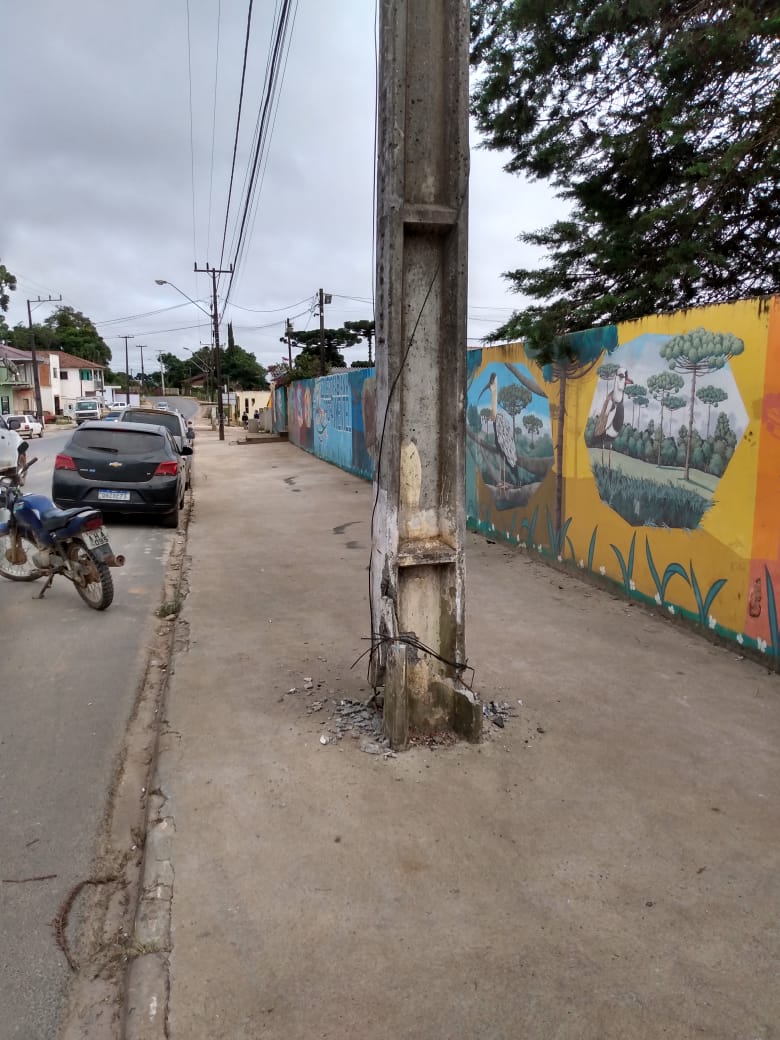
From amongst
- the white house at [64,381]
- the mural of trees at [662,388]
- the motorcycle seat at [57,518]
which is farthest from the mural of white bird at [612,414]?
the white house at [64,381]

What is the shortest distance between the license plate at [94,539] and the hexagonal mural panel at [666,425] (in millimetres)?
4502

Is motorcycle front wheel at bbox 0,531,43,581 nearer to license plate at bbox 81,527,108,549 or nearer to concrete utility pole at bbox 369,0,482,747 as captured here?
license plate at bbox 81,527,108,549

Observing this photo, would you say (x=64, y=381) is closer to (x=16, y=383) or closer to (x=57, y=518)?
(x=16, y=383)

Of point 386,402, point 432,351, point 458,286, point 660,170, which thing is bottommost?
point 386,402

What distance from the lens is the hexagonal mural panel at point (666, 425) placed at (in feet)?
17.2

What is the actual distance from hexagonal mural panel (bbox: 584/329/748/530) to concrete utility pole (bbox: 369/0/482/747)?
7.71 feet

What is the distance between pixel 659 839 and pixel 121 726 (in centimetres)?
304

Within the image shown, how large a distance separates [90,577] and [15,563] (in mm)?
1228

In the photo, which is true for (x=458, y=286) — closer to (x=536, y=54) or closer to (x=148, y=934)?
(x=148, y=934)

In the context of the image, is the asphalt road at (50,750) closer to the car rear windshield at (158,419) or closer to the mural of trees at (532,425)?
the mural of trees at (532,425)

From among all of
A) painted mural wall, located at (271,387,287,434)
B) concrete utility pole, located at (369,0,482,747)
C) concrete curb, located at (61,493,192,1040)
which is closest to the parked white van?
painted mural wall, located at (271,387,287,434)

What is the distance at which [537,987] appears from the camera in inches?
93.6

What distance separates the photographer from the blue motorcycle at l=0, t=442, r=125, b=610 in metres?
6.62

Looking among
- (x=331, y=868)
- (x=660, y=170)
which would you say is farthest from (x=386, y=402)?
(x=660, y=170)
